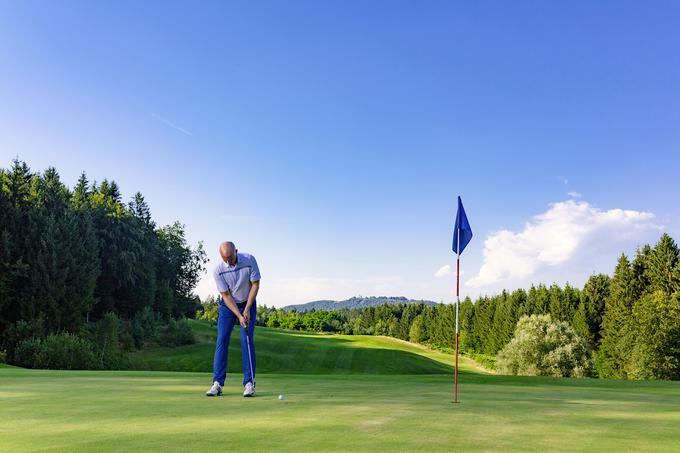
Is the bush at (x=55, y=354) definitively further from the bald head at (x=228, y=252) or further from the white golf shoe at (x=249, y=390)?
the white golf shoe at (x=249, y=390)

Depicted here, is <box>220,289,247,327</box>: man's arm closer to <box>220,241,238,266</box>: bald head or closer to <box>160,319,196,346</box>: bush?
<box>220,241,238,266</box>: bald head

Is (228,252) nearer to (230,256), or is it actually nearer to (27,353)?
(230,256)

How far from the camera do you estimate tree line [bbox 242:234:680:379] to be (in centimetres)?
5447

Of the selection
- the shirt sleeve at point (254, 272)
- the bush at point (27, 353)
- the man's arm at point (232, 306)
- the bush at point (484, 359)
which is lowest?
the bush at point (484, 359)

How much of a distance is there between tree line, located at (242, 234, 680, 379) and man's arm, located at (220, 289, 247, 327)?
5573cm

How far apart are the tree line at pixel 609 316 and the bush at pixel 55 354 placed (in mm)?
50225

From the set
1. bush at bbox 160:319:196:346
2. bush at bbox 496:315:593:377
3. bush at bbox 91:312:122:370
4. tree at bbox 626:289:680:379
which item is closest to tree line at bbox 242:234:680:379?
tree at bbox 626:289:680:379

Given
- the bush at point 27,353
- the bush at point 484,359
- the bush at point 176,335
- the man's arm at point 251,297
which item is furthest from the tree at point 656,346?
the man's arm at point 251,297

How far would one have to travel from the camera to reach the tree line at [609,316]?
54469mm

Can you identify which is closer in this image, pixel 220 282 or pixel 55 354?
pixel 220 282

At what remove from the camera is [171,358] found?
180 ft

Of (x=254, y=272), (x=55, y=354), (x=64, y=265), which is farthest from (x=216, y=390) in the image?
(x=64, y=265)

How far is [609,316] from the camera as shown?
2665 inches

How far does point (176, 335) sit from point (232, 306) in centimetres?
5739
